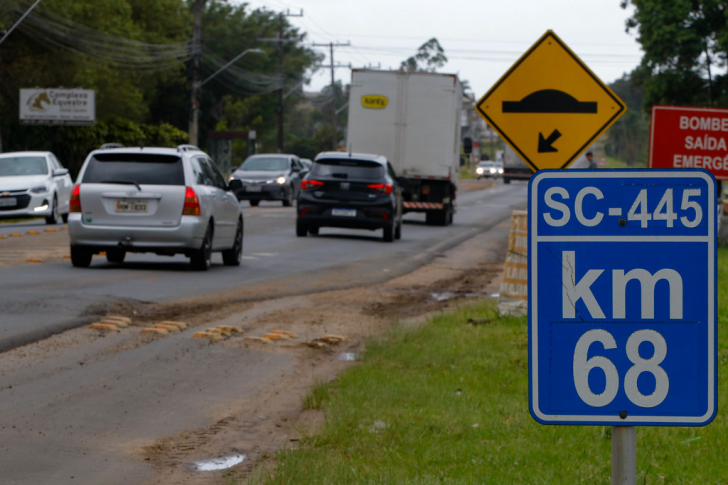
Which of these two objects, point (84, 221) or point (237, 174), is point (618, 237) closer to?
point (84, 221)

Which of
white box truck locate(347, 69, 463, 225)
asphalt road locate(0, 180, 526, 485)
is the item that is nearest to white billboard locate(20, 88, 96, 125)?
white box truck locate(347, 69, 463, 225)

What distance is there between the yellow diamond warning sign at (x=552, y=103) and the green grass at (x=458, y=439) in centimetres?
167

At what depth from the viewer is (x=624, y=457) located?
129 inches

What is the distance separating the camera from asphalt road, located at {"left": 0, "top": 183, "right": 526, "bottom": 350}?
10.9m

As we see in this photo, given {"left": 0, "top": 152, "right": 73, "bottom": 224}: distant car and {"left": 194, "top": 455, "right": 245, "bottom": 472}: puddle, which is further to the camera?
{"left": 0, "top": 152, "right": 73, "bottom": 224}: distant car

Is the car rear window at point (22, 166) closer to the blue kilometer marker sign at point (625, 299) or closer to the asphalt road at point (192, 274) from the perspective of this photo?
the asphalt road at point (192, 274)

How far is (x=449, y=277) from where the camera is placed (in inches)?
705

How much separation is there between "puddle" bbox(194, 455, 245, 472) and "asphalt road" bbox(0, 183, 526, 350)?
350 centimetres

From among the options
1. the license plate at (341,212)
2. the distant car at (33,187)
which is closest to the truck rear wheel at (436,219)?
the license plate at (341,212)

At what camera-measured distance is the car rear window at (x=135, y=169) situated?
15.2 metres

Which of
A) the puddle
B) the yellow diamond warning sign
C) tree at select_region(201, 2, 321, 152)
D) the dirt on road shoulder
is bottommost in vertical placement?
the dirt on road shoulder

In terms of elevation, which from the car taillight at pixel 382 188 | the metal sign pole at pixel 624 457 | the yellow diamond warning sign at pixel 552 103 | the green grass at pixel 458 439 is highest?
the yellow diamond warning sign at pixel 552 103

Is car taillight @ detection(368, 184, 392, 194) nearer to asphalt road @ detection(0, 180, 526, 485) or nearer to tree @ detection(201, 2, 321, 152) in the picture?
asphalt road @ detection(0, 180, 526, 485)

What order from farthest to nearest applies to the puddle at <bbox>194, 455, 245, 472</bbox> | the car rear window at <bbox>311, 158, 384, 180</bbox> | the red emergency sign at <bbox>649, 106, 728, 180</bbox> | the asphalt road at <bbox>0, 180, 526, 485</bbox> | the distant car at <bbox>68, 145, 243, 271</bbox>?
the car rear window at <bbox>311, 158, 384, 180</bbox> → the red emergency sign at <bbox>649, 106, 728, 180</bbox> → the distant car at <bbox>68, 145, 243, 271</bbox> → the asphalt road at <bbox>0, 180, 526, 485</bbox> → the puddle at <bbox>194, 455, 245, 472</bbox>
